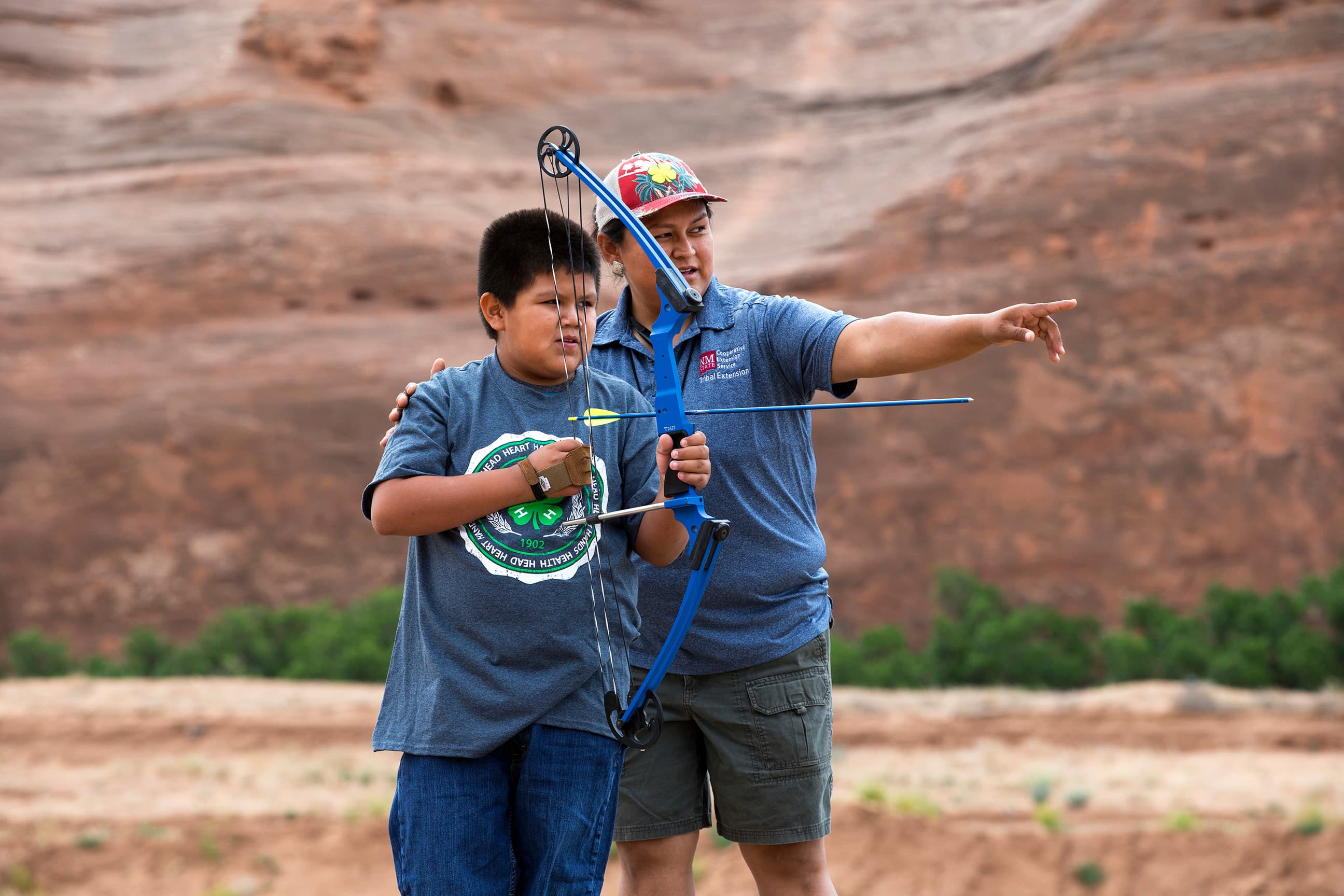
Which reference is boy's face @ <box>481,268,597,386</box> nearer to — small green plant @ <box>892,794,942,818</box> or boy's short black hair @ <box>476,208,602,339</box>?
boy's short black hair @ <box>476,208,602,339</box>

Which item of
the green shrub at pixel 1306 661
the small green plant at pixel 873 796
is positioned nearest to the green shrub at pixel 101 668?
the small green plant at pixel 873 796

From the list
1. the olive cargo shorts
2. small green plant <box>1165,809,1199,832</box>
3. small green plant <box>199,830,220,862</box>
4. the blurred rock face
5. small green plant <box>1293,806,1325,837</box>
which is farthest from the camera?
the blurred rock face

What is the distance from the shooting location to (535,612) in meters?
2.30

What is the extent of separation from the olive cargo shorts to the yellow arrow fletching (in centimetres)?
62

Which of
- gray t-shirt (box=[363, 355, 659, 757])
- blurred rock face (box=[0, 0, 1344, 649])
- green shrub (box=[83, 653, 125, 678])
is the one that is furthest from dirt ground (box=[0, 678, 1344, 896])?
Result: gray t-shirt (box=[363, 355, 659, 757])

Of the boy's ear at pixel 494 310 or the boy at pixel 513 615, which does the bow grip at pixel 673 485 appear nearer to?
the boy at pixel 513 615

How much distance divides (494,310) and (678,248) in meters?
0.50

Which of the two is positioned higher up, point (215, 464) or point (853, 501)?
point (215, 464)

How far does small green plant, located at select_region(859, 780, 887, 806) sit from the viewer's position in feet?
22.4

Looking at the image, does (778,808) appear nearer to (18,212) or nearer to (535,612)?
(535,612)

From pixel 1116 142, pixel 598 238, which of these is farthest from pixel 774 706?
pixel 1116 142

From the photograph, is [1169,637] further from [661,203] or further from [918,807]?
[661,203]

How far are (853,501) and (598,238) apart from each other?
1098cm

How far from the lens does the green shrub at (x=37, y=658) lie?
13.6 meters
